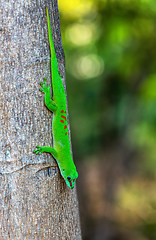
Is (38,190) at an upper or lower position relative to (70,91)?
lower

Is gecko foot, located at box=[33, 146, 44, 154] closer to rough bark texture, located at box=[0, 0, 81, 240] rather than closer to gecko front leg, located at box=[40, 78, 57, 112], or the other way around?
rough bark texture, located at box=[0, 0, 81, 240]

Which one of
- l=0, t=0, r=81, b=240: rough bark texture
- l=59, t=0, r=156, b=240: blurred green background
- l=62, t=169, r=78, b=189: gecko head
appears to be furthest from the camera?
l=59, t=0, r=156, b=240: blurred green background

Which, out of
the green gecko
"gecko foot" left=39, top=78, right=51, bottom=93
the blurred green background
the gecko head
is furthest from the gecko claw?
the blurred green background

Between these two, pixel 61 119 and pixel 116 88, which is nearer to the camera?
pixel 61 119

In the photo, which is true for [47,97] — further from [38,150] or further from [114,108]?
[114,108]

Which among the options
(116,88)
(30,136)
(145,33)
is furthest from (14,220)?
(116,88)

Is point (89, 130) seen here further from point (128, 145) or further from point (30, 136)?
point (30, 136)

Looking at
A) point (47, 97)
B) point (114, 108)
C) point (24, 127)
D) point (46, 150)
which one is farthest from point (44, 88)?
point (114, 108)
